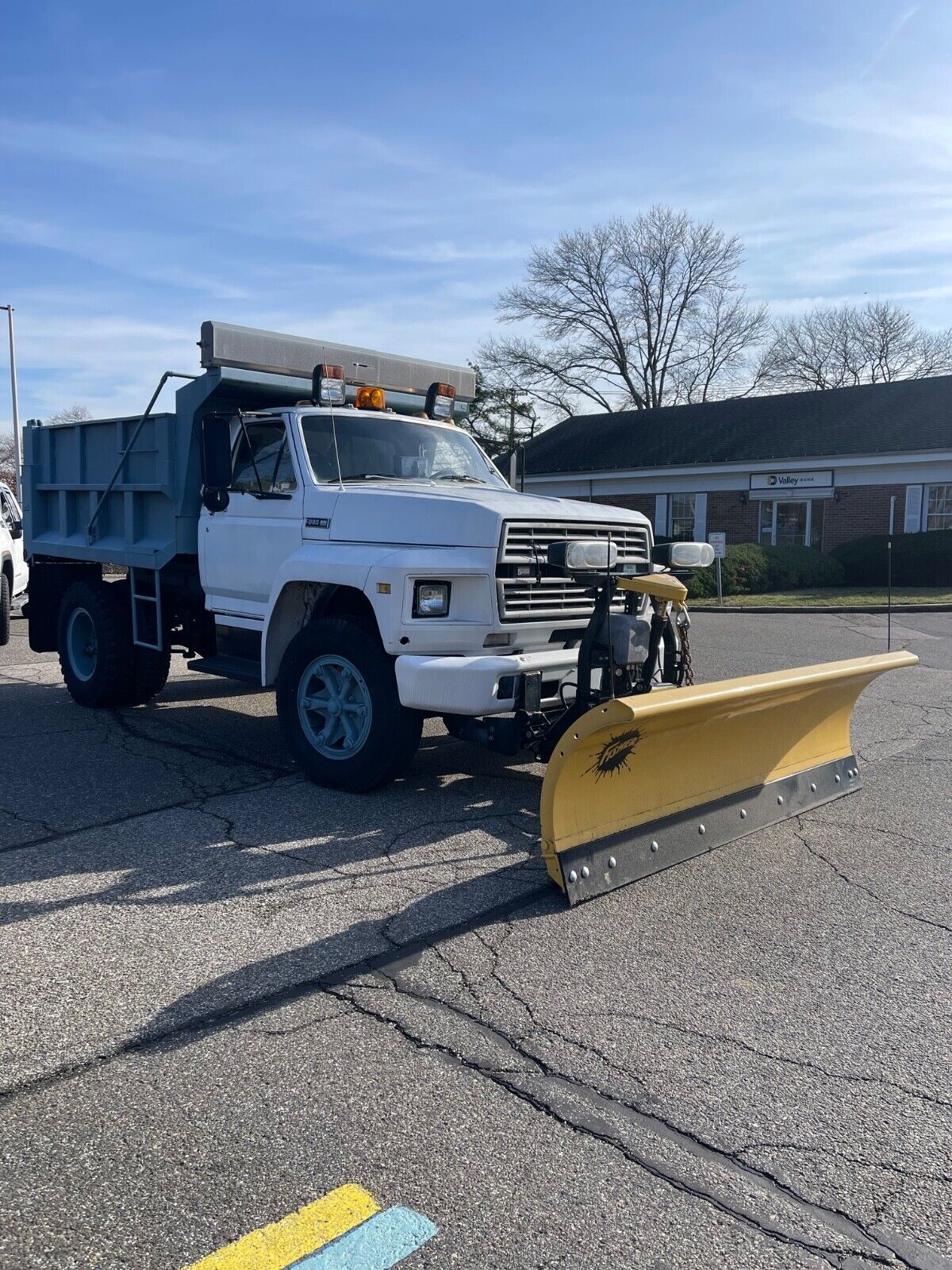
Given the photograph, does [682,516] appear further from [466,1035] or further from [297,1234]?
[297,1234]

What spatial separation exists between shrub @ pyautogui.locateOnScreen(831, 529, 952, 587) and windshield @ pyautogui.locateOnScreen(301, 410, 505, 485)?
18584 millimetres

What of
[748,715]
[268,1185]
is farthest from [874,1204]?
[748,715]

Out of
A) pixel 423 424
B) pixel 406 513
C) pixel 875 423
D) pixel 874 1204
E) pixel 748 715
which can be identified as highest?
pixel 875 423

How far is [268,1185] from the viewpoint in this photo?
108 inches

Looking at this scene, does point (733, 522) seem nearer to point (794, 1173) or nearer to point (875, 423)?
point (875, 423)

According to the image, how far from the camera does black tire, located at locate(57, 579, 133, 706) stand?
909 centimetres

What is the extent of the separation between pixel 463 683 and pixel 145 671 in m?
4.60

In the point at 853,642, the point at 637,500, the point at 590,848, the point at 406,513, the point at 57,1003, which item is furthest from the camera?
the point at 637,500

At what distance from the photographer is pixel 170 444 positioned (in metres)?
8.19

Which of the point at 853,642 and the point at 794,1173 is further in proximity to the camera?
the point at 853,642

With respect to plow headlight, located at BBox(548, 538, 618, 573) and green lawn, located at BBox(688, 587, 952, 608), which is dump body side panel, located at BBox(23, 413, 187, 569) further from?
green lawn, located at BBox(688, 587, 952, 608)

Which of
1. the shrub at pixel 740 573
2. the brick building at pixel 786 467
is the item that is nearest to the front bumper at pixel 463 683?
the shrub at pixel 740 573

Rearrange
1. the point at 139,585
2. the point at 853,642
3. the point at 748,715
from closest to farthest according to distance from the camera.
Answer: the point at 748,715
the point at 139,585
the point at 853,642

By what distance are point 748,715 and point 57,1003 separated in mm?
3529
